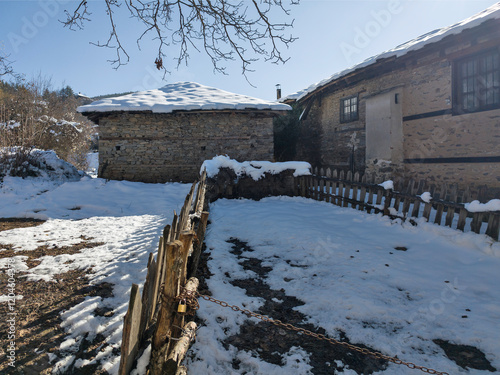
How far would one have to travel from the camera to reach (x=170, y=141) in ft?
36.8

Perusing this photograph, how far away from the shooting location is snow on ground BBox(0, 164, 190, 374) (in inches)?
88.9

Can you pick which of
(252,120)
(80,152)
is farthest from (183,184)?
(80,152)

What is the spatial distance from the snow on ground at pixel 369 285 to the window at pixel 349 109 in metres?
6.91

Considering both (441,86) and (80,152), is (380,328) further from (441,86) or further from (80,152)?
(80,152)

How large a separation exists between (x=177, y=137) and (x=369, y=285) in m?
9.71

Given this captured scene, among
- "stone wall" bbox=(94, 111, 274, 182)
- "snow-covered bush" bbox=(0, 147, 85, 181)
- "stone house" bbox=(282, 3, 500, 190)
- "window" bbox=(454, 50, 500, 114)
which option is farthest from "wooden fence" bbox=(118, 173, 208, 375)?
"stone wall" bbox=(94, 111, 274, 182)

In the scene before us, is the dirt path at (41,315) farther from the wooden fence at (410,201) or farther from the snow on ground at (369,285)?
the wooden fence at (410,201)

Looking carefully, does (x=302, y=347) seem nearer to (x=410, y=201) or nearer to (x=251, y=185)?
(x=410, y=201)

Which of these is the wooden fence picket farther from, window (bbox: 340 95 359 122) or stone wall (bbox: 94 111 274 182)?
window (bbox: 340 95 359 122)

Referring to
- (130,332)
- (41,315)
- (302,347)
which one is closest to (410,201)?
(302,347)

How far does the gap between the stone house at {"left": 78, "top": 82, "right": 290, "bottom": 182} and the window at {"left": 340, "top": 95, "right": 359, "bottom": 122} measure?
8.33ft

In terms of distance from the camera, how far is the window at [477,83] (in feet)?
22.9

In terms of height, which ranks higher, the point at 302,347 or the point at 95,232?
the point at 95,232

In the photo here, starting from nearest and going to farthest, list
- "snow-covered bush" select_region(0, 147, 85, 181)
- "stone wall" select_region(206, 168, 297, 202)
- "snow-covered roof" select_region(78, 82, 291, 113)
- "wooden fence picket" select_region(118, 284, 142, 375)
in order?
"wooden fence picket" select_region(118, 284, 142, 375)
"stone wall" select_region(206, 168, 297, 202)
"snow-covered bush" select_region(0, 147, 85, 181)
"snow-covered roof" select_region(78, 82, 291, 113)
